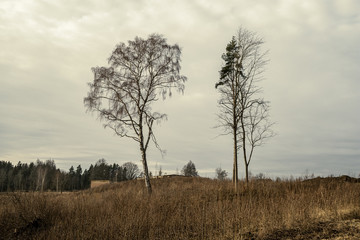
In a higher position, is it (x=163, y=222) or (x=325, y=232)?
(x=325, y=232)

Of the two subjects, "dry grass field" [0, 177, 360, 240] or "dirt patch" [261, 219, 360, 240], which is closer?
"dirt patch" [261, 219, 360, 240]

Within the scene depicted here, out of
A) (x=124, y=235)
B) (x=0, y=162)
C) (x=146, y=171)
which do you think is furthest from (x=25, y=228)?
(x=0, y=162)

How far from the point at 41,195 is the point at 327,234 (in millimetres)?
9291

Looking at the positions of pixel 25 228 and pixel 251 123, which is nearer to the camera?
pixel 25 228

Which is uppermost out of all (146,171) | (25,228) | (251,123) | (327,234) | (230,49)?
(230,49)

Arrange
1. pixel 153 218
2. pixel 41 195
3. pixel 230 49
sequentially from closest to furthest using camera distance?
pixel 153 218 → pixel 41 195 → pixel 230 49

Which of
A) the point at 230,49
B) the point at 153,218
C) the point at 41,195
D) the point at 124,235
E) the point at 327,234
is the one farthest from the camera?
the point at 230,49

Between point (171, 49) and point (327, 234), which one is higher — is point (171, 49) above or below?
above

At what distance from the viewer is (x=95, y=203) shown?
10.7 meters

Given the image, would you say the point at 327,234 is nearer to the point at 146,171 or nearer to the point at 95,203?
the point at 95,203

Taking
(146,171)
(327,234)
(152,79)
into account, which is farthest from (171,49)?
(327,234)

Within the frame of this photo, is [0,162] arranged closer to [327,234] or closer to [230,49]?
[230,49]

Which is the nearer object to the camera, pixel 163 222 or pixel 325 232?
pixel 325 232

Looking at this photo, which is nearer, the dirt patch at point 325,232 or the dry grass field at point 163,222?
the dirt patch at point 325,232
